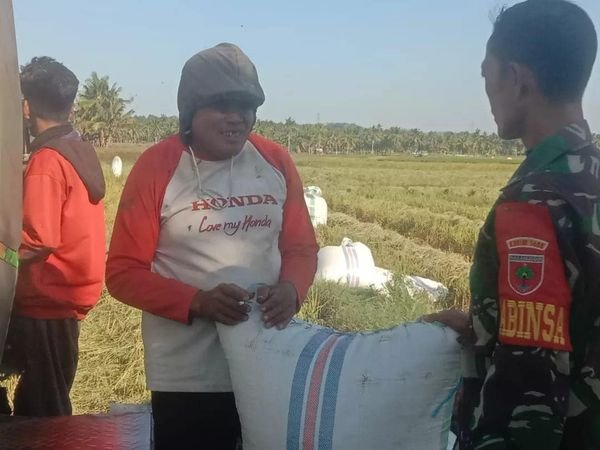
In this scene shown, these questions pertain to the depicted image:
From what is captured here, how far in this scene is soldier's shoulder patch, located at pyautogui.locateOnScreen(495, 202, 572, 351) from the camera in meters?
1.34

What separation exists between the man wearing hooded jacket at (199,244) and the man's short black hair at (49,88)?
4.09 ft

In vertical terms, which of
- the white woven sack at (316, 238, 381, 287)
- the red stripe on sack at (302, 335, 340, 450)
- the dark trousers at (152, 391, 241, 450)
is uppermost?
the red stripe on sack at (302, 335, 340, 450)

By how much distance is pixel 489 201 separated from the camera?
2156cm

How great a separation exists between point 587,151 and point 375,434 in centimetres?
68

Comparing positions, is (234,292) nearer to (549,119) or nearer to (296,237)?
(296,237)

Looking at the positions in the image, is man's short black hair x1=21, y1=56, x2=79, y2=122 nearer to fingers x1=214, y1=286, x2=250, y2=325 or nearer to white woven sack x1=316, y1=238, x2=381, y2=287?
fingers x1=214, y1=286, x2=250, y2=325

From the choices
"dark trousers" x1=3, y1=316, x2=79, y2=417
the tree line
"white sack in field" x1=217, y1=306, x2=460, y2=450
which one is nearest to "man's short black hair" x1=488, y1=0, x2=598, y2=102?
"white sack in field" x1=217, y1=306, x2=460, y2=450

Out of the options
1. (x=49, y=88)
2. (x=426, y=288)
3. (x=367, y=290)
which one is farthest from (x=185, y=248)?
(x=426, y=288)

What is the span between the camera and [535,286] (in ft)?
4.42

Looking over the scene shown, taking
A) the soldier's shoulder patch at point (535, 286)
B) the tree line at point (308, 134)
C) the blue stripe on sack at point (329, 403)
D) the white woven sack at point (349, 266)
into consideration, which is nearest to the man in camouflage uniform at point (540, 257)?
the soldier's shoulder patch at point (535, 286)

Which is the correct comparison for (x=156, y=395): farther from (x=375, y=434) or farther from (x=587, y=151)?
(x=587, y=151)

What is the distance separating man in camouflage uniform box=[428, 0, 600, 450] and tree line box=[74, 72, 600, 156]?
163 feet

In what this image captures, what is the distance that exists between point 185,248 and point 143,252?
10 centimetres

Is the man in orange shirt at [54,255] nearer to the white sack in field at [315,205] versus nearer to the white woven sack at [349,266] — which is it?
the white woven sack at [349,266]
